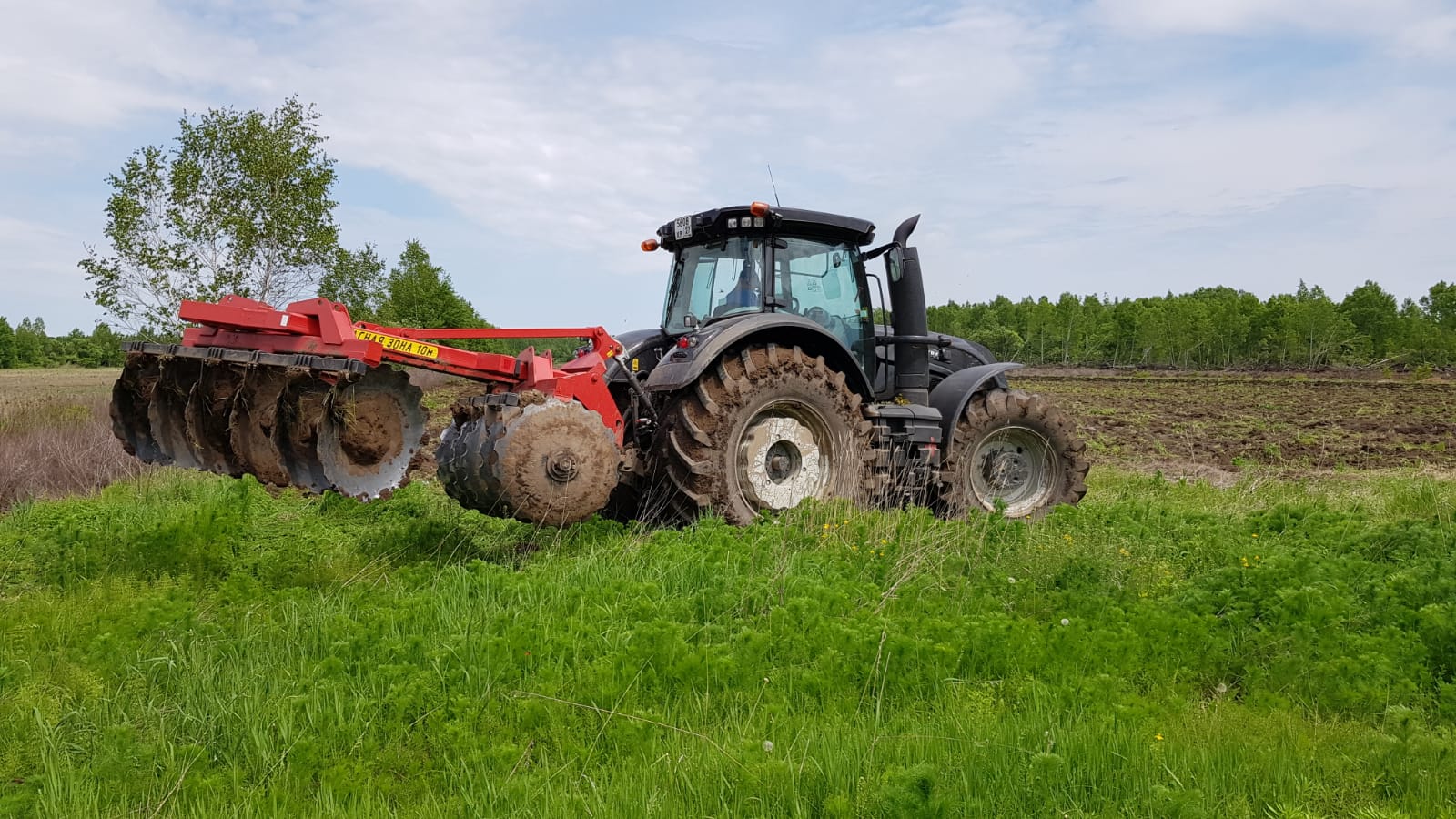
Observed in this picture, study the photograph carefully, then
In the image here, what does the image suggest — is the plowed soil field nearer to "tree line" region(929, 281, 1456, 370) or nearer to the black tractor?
the black tractor

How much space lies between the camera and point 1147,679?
12.3ft

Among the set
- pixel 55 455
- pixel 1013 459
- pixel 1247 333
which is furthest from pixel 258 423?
pixel 1247 333

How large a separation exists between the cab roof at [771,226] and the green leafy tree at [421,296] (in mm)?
34238

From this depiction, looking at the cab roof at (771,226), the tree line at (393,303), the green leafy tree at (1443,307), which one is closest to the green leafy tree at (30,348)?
the tree line at (393,303)

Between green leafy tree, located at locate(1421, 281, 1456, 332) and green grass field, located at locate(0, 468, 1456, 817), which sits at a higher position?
green leafy tree, located at locate(1421, 281, 1456, 332)

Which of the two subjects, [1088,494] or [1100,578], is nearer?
[1100,578]

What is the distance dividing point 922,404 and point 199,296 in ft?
51.5

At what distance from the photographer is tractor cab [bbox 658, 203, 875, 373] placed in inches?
268

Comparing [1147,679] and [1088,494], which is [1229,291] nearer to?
[1088,494]

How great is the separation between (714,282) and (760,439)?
4.91 feet

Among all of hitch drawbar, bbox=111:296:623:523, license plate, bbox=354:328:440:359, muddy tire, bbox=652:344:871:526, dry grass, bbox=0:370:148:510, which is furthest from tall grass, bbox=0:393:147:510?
muddy tire, bbox=652:344:871:526

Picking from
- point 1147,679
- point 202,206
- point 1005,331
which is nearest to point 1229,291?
point 1005,331

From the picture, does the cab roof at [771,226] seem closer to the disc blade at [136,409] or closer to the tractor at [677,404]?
the tractor at [677,404]

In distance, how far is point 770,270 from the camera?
6.80m
